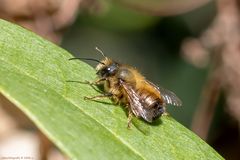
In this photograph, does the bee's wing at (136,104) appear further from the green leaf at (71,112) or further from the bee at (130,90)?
the green leaf at (71,112)

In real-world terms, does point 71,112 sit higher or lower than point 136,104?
higher

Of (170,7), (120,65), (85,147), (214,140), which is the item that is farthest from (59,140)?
(214,140)


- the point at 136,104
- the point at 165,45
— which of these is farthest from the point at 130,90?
the point at 165,45

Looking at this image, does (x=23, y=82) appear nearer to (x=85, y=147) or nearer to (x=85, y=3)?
(x=85, y=147)

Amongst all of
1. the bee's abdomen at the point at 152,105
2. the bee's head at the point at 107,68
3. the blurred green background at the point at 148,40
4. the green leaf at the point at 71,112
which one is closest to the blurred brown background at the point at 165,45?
the blurred green background at the point at 148,40

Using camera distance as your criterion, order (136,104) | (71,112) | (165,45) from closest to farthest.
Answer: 1. (71,112)
2. (136,104)
3. (165,45)

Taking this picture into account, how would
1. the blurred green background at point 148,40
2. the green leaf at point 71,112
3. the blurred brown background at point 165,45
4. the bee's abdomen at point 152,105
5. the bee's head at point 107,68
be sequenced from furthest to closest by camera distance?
the blurred green background at point 148,40 < the blurred brown background at point 165,45 < the bee's head at point 107,68 < the bee's abdomen at point 152,105 < the green leaf at point 71,112

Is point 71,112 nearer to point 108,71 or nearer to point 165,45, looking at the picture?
point 108,71

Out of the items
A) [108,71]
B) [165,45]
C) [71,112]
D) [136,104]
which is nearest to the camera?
[71,112]
